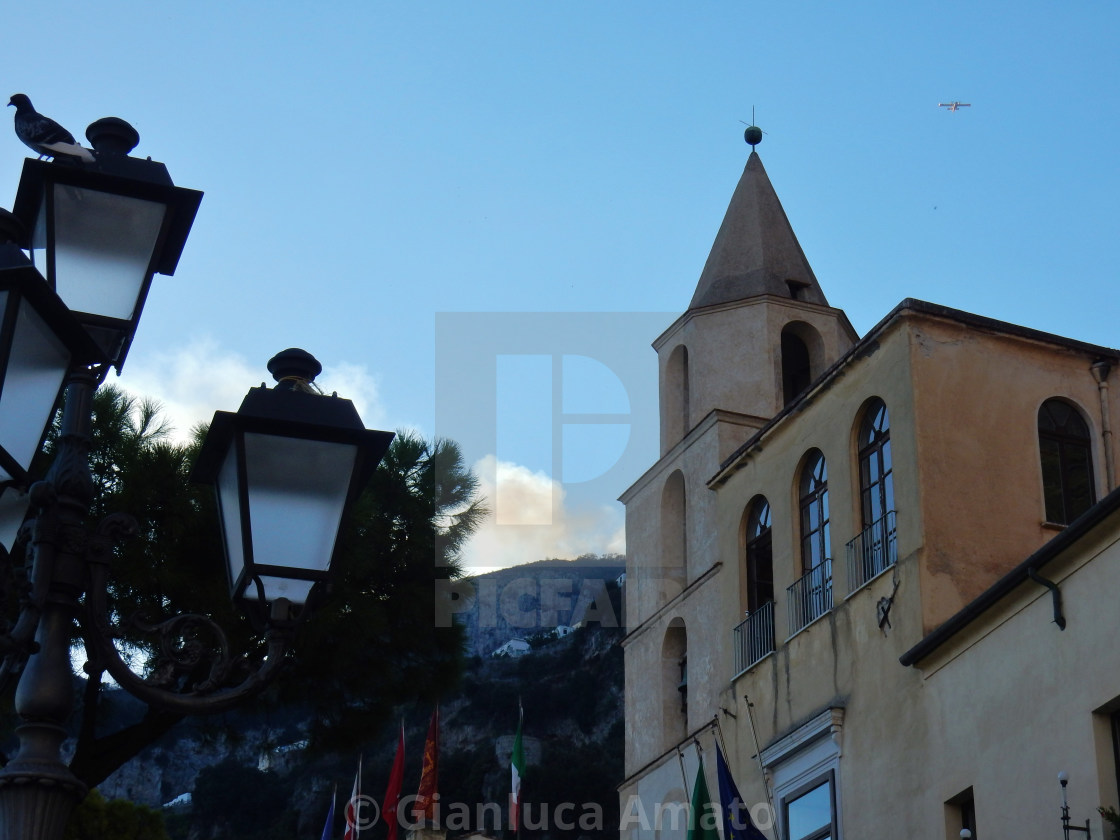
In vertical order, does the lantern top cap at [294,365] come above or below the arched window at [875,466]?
below

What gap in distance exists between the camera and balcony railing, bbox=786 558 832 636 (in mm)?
17500

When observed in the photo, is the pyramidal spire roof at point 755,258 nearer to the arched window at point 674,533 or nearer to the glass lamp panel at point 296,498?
the arched window at point 674,533

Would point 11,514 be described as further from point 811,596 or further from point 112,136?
point 811,596

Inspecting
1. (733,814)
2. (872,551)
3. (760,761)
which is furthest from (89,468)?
(760,761)

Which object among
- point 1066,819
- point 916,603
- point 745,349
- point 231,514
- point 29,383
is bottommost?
point 231,514

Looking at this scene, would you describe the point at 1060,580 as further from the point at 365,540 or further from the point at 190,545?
the point at 190,545

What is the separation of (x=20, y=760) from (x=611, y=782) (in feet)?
195

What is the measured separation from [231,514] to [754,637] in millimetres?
14264

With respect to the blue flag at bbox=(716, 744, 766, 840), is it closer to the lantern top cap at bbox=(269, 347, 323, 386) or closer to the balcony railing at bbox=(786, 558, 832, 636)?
the balcony railing at bbox=(786, 558, 832, 636)

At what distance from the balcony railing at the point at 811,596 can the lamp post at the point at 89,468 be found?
41.1 ft

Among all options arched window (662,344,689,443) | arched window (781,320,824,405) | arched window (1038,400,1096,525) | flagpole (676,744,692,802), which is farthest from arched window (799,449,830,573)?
arched window (662,344,689,443)

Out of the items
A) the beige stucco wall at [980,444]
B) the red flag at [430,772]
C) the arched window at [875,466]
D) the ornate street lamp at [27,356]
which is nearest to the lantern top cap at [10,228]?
the ornate street lamp at [27,356]

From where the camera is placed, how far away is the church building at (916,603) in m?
12.9

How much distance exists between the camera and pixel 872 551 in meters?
16.9
